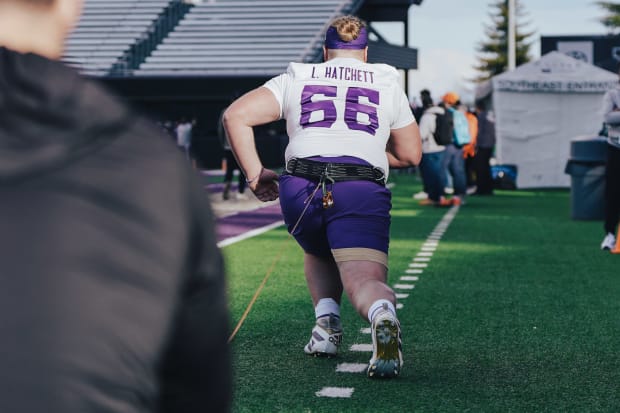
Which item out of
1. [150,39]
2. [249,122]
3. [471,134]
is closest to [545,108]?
[471,134]

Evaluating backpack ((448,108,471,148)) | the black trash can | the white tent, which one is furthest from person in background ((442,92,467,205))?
the white tent

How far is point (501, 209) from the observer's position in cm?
1827

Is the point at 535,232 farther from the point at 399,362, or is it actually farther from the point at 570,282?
the point at 399,362

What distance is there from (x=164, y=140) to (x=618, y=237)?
33.4ft

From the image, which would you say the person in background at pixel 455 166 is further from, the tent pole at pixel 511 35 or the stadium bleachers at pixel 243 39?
the stadium bleachers at pixel 243 39

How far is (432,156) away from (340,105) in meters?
12.8

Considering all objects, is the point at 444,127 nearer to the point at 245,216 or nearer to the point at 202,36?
the point at 245,216

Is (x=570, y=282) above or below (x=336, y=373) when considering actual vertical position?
below

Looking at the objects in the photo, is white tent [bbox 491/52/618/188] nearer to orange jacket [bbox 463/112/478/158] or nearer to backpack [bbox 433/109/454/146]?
orange jacket [bbox 463/112/478/158]

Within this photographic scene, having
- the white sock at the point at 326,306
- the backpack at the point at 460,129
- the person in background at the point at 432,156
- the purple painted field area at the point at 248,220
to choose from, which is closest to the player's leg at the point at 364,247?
the white sock at the point at 326,306

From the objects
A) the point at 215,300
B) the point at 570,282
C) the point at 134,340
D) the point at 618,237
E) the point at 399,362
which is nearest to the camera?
the point at 134,340

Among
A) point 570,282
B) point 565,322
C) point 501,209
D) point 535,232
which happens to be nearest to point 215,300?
point 565,322

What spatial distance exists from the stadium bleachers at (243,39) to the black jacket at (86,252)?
1430 inches

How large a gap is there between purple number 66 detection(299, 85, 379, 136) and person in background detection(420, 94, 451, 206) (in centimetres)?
1257
